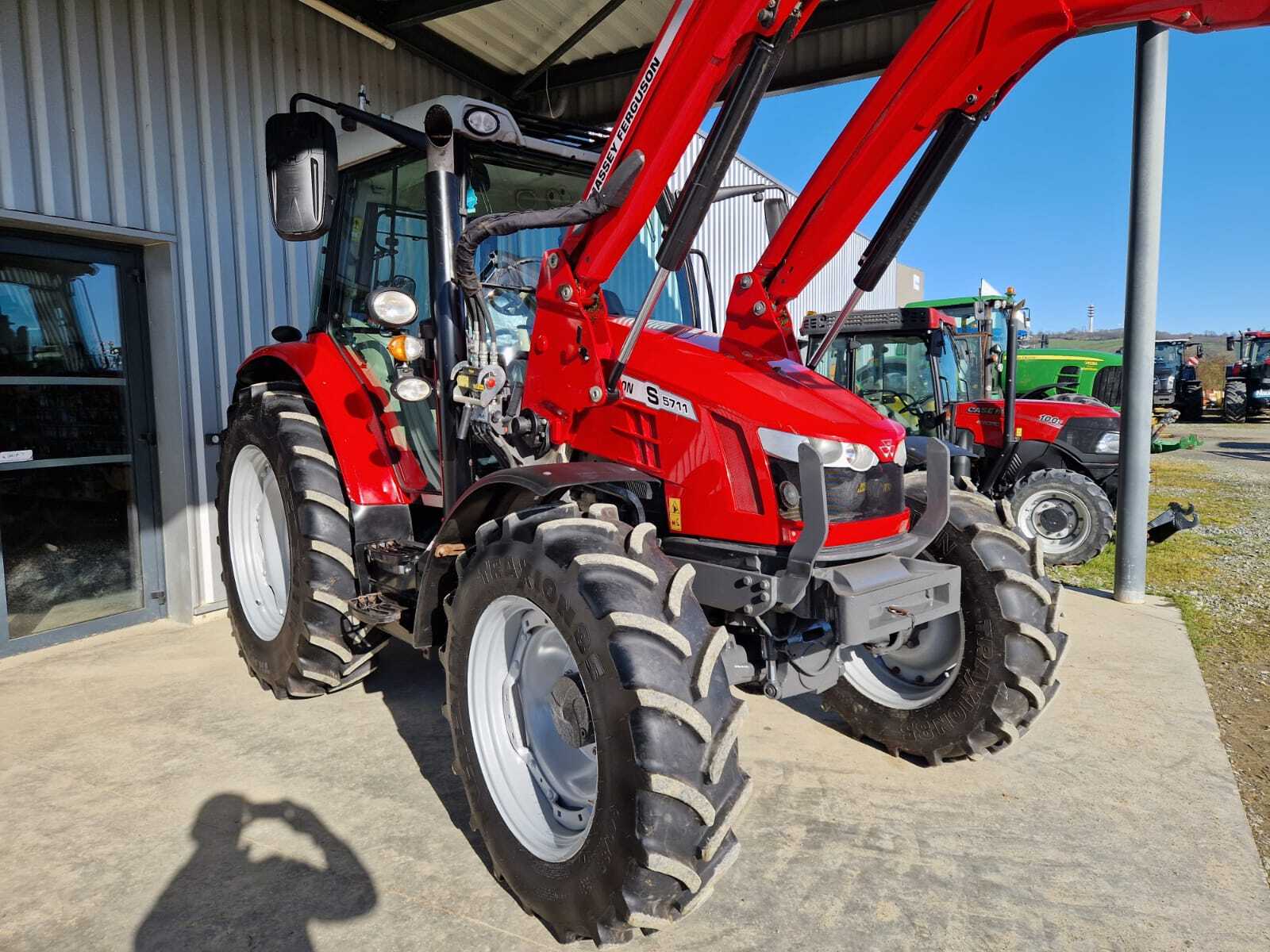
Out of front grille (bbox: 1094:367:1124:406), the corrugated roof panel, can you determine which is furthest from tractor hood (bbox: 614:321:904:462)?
front grille (bbox: 1094:367:1124:406)

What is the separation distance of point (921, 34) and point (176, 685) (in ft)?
13.6

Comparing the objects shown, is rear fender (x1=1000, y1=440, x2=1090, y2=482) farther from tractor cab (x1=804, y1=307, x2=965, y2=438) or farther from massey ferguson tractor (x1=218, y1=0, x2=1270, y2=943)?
massey ferguson tractor (x1=218, y1=0, x2=1270, y2=943)

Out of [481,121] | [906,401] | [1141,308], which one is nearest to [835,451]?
[481,121]

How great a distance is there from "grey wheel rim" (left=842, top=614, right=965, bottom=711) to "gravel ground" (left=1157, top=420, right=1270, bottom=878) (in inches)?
41.8

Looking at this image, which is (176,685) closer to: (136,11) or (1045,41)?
(136,11)

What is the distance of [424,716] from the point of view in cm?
351

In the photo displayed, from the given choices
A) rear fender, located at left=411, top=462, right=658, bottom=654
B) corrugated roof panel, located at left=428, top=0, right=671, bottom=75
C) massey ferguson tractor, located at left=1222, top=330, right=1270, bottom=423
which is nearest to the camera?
rear fender, located at left=411, top=462, right=658, bottom=654

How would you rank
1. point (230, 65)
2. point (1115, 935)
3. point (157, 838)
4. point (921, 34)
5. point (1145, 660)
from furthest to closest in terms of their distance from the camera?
point (230, 65)
point (1145, 660)
point (157, 838)
point (921, 34)
point (1115, 935)

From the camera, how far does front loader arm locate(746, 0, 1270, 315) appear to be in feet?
6.53

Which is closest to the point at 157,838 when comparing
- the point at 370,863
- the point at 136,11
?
the point at 370,863

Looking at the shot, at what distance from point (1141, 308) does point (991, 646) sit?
352 cm

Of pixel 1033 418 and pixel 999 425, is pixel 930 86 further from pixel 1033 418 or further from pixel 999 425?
pixel 1033 418

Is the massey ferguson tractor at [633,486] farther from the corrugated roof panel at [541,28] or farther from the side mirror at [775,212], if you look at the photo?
the corrugated roof panel at [541,28]

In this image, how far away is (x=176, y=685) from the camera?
156 inches
